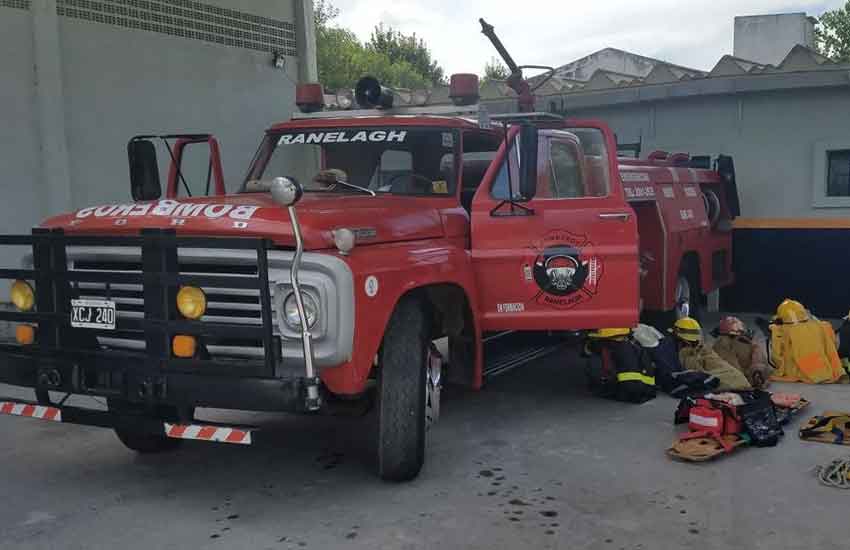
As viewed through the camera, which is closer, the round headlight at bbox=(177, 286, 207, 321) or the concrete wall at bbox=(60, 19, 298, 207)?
the round headlight at bbox=(177, 286, 207, 321)

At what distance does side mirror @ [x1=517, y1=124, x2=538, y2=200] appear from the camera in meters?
5.04

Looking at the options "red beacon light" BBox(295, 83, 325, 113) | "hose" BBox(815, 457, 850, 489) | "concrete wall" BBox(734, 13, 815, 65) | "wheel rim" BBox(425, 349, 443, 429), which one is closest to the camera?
"hose" BBox(815, 457, 850, 489)

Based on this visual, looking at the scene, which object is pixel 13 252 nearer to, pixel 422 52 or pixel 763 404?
pixel 763 404

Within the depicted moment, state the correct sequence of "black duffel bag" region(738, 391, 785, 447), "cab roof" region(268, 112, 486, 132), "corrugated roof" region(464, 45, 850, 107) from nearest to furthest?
"black duffel bag" region(738, 391, 785, 447) < "cab roof" region(268, 112, 486, 132) < "corrugated roof" region(464, 45, 850, 107)

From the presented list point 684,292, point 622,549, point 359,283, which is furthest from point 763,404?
point 684,292

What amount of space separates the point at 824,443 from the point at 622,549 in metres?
2.21

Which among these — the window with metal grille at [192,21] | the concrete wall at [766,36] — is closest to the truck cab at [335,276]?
the window with metal grille at [192,21]

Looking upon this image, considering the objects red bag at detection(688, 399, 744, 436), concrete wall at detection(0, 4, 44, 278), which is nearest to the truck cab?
red bag at detection(688, 399, 744, 436)

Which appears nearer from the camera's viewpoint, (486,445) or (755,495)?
(755,495)

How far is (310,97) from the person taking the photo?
6.55m

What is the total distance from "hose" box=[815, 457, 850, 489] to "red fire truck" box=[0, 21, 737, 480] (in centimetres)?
143

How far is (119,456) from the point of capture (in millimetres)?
5301

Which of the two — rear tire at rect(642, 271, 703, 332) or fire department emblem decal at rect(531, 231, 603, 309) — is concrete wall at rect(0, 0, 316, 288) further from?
rear tire at rect(642, 271, 703, 332)

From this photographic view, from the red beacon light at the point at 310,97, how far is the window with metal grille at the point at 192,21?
3.98m
